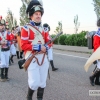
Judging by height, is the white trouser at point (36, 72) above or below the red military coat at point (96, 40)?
below

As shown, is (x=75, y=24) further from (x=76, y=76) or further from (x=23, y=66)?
(x=23, y=66)

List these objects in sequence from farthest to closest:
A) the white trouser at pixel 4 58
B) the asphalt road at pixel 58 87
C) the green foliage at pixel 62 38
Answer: the green foliage at pixel 62 38, the white trouser at pixel 4 58, the asphalt road at pixel 58 87

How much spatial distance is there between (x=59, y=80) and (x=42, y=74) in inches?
100

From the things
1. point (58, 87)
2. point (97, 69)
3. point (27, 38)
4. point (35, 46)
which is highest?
point (27, 38)

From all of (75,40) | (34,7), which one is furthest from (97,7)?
(34,7)

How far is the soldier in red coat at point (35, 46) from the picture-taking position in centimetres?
409

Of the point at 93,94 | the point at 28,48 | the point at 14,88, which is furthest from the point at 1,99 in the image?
the point at 93,94

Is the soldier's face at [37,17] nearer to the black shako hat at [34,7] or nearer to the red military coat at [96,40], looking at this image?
the black shako hat at [34,7]

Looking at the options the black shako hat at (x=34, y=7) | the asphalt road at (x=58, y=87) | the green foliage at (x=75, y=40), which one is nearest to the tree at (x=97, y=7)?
the green foliage at (x=75, y=40)

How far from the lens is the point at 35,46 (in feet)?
13.2

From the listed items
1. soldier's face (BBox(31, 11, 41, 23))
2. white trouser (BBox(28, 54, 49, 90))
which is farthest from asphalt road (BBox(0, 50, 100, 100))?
soldier's face (BBox(31, 11, 41, 23))

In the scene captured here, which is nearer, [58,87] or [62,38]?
[58,87]

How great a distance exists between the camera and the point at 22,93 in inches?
210

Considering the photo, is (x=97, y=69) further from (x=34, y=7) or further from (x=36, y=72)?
(x=34, y=7)
